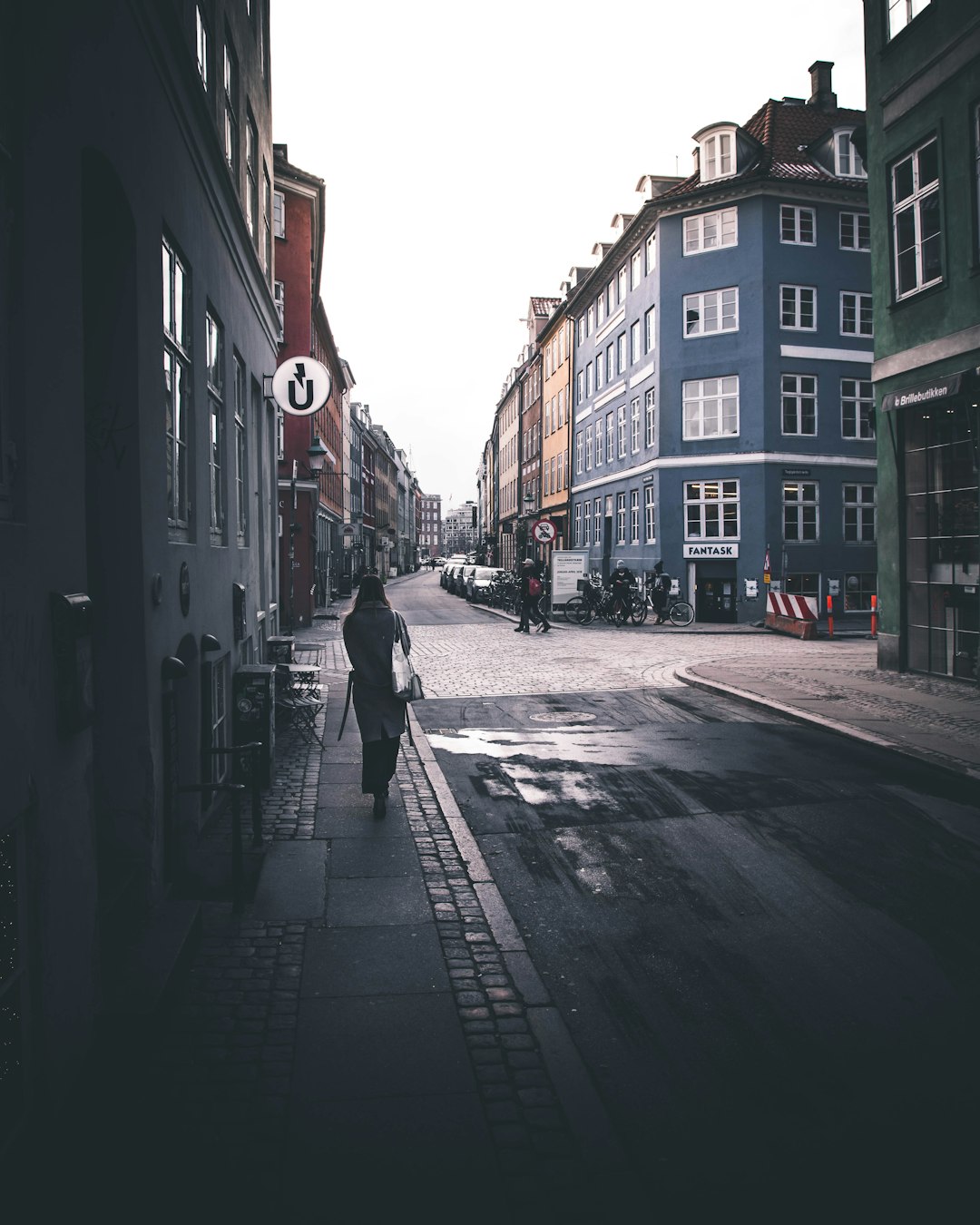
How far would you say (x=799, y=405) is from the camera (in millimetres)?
32625

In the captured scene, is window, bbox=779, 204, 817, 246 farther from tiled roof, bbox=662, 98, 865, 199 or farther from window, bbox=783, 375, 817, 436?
window, bbox=783, 375, 817, 436

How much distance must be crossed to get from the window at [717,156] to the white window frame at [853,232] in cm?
419

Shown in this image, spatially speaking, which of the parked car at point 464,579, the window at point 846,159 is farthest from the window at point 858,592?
the parked car at point 464,579

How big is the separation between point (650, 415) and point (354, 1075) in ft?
110

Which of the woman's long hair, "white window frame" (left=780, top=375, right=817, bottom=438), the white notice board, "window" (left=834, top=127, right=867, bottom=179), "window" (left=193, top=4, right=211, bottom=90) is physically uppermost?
"window" (left=834, top=127, right=867, bottom=179)

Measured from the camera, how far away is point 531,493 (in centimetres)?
6353

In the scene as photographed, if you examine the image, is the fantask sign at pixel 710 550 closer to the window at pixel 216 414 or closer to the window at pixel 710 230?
the window at pixel 710 230

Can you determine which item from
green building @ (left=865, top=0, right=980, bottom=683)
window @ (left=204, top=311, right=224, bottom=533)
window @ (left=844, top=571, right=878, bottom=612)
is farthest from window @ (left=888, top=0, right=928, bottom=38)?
window @ (left=844, top=571, right=878, bottom=612)

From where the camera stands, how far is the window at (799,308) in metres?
32.5

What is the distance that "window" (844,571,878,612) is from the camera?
107 ft

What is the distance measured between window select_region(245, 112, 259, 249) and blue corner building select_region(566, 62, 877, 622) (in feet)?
74.3

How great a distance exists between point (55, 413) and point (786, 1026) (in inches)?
152

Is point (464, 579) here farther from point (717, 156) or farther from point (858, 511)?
point (717, 156)

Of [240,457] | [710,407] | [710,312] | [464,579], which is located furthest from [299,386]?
[464,579]
